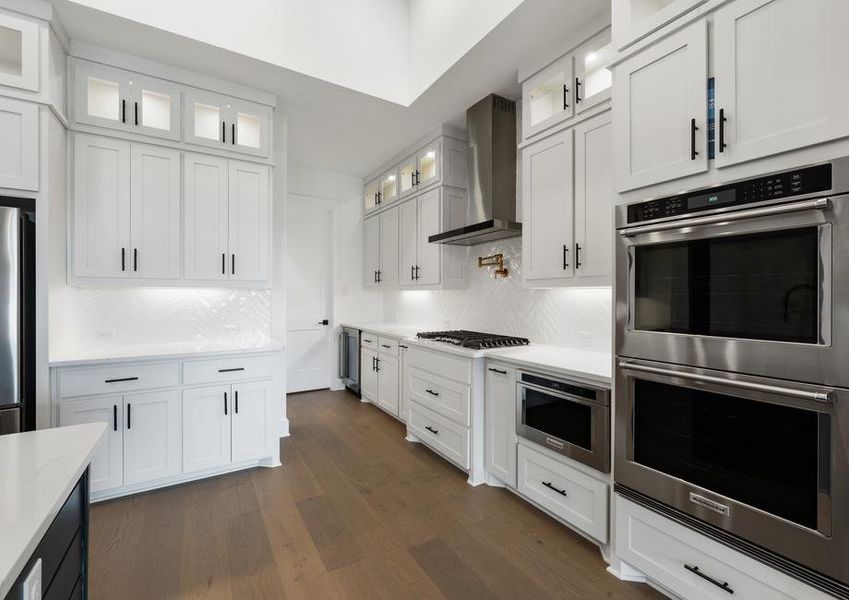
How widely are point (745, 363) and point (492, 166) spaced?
2.33m

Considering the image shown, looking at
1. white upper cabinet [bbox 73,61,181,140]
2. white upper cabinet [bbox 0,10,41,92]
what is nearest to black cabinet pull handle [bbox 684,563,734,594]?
white upper cabinet [bbox 73,61,181,140]

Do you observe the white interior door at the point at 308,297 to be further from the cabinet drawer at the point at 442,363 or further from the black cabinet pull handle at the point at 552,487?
the black cabinet pull handle at the point at 552,487

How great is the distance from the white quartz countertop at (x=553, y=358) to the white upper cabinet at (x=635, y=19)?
61.1 inches

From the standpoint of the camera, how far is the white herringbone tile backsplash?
2742mm

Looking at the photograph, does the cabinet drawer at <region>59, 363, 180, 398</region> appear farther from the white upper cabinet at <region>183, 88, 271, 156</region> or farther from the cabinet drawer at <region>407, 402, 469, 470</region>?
the cabinet drawer at <region>407, 402, 469, 470</region>

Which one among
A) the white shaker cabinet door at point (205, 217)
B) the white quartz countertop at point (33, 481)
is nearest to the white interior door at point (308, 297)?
the white shaker cabinet door at point (205, 217)

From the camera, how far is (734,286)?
1.48m

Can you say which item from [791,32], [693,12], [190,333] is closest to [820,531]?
[791,32]

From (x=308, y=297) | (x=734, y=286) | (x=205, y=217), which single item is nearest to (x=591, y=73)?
(x=734, y=286)

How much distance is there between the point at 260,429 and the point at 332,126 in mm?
2845

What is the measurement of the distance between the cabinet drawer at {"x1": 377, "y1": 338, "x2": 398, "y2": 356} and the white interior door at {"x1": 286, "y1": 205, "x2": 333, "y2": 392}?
1.31 meters

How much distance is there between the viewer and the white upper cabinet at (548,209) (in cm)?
254

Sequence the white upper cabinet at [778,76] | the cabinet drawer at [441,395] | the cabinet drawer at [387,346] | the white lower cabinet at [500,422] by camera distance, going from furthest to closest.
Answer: the cabinet drawer at [387,346] → the cabinet drawer at [441,395] → the white lower cabinet at [500,422] → the white upper cabinet at [778,76]

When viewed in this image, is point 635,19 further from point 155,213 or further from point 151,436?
point 151,436
